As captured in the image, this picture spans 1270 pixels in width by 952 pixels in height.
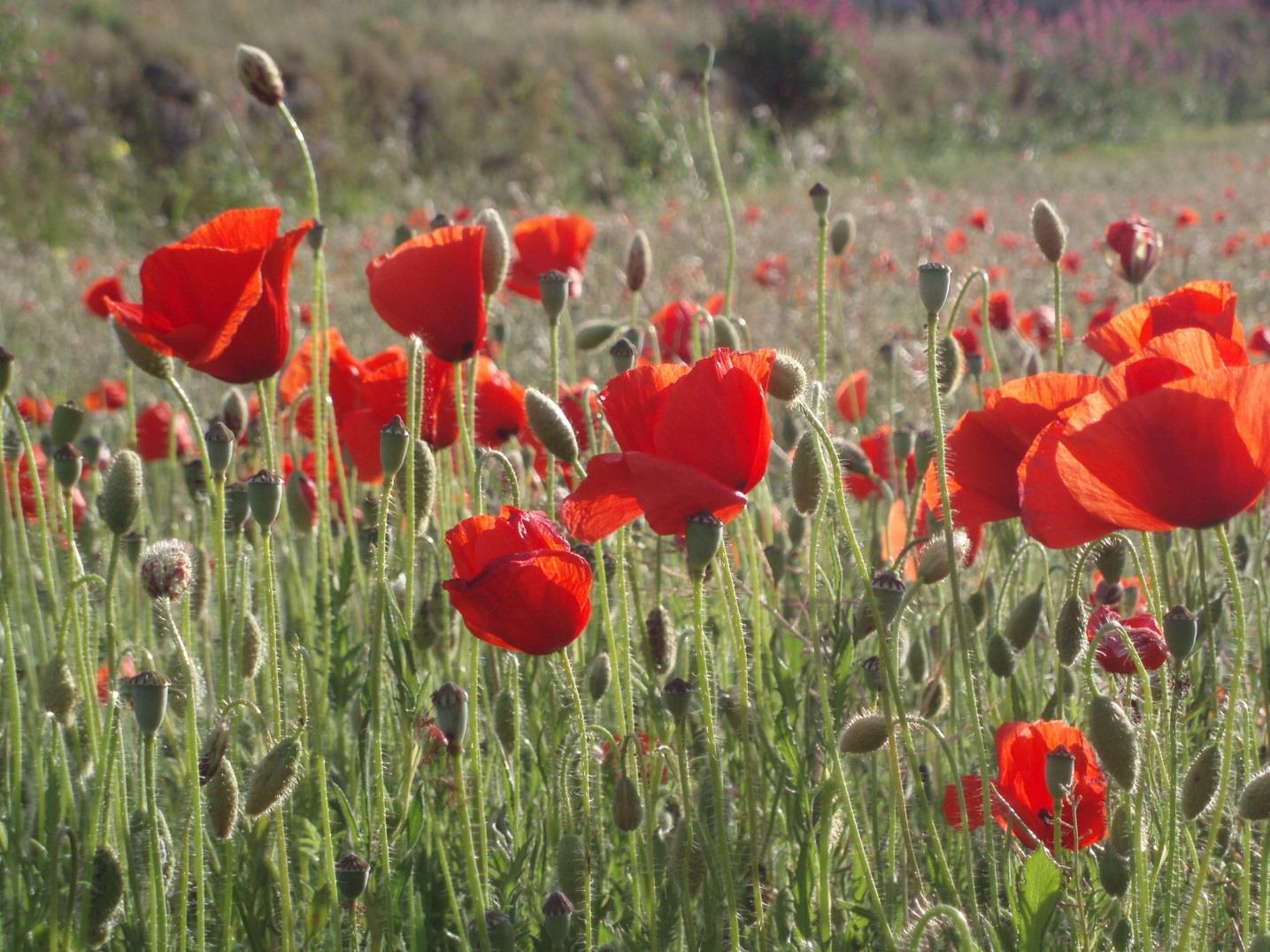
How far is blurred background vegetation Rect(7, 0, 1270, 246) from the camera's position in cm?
1102

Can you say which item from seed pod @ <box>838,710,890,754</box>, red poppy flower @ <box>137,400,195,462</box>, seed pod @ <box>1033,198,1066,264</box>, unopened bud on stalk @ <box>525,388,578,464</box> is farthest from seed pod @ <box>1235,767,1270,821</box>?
red poppy flower @ <box>137,400,195,462</box>

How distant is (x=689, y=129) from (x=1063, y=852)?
10924 millimetres

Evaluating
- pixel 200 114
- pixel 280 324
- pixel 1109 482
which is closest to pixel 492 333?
pixel 280 324

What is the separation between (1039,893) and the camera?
109cm

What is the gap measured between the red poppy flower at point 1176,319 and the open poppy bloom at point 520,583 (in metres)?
0.56

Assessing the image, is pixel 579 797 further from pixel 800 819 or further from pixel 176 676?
pixel 176 676

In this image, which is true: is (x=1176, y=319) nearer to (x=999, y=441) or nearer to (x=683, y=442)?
(x=999, y=441)

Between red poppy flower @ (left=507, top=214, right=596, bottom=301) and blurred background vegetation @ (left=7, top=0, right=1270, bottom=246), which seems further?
blurred background vegetation @ (left=7, top=0, right=1270, bottom=246)

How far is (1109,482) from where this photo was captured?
3.21 feet

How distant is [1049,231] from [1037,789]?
0.70 metres

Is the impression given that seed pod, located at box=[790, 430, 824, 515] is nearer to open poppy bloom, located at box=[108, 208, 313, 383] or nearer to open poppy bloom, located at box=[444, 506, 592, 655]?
open poppy bloom, located at box=[444, 506, 592, 655]

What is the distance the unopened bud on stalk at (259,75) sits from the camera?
163cm

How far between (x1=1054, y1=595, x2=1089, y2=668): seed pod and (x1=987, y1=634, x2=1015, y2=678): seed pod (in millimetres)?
221

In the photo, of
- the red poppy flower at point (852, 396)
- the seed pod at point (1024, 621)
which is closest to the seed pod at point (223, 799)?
the seed pod at point (1024, 621)
